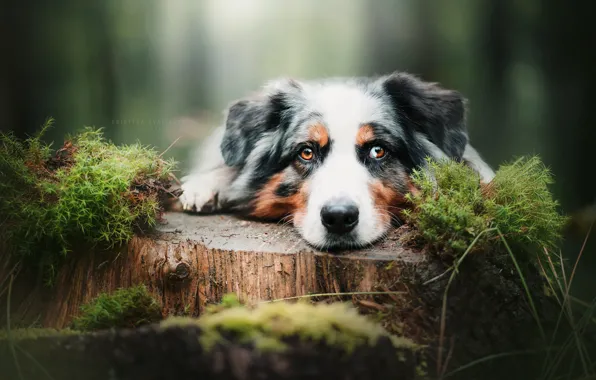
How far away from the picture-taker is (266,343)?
170 centimetres

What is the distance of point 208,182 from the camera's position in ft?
9.12

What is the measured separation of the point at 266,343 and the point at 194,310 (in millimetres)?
549

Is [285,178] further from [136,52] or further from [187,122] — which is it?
[136,52]

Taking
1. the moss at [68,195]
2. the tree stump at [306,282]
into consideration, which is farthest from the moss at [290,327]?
the moss at [68,195]

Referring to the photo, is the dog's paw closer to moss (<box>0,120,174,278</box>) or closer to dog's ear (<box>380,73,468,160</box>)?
moss (<box>0,120,174,278</box>)

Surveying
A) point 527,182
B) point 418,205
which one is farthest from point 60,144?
point 527,182

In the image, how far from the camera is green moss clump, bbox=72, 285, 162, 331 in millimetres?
2043

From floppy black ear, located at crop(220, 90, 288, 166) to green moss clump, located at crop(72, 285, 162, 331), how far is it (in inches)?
32.5

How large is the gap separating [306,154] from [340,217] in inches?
16.8

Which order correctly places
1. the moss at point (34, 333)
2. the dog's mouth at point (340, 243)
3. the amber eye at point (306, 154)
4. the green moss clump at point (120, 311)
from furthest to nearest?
the amber eye at point (306, 154) < the dog's mouth at point (340, 243) < the green moss clump at point (120, 311) < the moss at point (34, 333)

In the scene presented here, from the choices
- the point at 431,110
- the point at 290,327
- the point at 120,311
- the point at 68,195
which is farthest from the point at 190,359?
the point at 431,110

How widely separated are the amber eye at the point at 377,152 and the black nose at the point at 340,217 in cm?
30

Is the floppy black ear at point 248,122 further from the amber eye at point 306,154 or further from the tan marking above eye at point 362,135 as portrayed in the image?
the tan marking above eye at point 362,135

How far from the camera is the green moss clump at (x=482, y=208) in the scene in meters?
2.01
